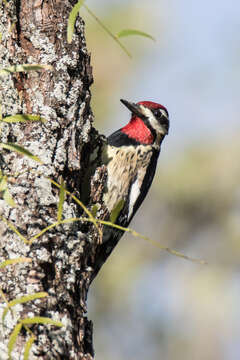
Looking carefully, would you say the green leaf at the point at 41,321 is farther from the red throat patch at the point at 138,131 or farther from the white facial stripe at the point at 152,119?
the white facial stripe at the point at 152,119

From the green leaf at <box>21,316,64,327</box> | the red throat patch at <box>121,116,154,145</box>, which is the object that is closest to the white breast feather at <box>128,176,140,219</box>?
the red throat patch at <box>121,116,154,145</box>

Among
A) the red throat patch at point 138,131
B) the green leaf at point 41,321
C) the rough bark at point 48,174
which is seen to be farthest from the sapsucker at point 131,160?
the green leaf at point 41,321

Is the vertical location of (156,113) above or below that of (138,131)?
above

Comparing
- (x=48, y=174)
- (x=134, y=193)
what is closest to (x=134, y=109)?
(x=134, y=193)

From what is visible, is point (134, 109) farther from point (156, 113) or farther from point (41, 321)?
point (41, 321)

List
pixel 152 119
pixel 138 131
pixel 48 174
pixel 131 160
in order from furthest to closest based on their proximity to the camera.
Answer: pixel 152 119 → pixel 138 131 → pixel 131 160 → pixel 48 174

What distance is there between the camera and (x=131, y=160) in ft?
12.9

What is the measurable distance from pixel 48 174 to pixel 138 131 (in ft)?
5.62

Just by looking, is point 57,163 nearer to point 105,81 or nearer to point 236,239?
point 105,81

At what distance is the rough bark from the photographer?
2.15 metres

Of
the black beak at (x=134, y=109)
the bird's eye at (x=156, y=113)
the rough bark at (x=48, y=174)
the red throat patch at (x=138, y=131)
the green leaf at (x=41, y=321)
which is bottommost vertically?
the green leaf at (x=41, y=321)

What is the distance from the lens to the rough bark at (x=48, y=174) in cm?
215

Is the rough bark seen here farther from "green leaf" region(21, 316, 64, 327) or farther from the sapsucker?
the sapsucker

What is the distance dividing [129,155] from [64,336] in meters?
1.93
